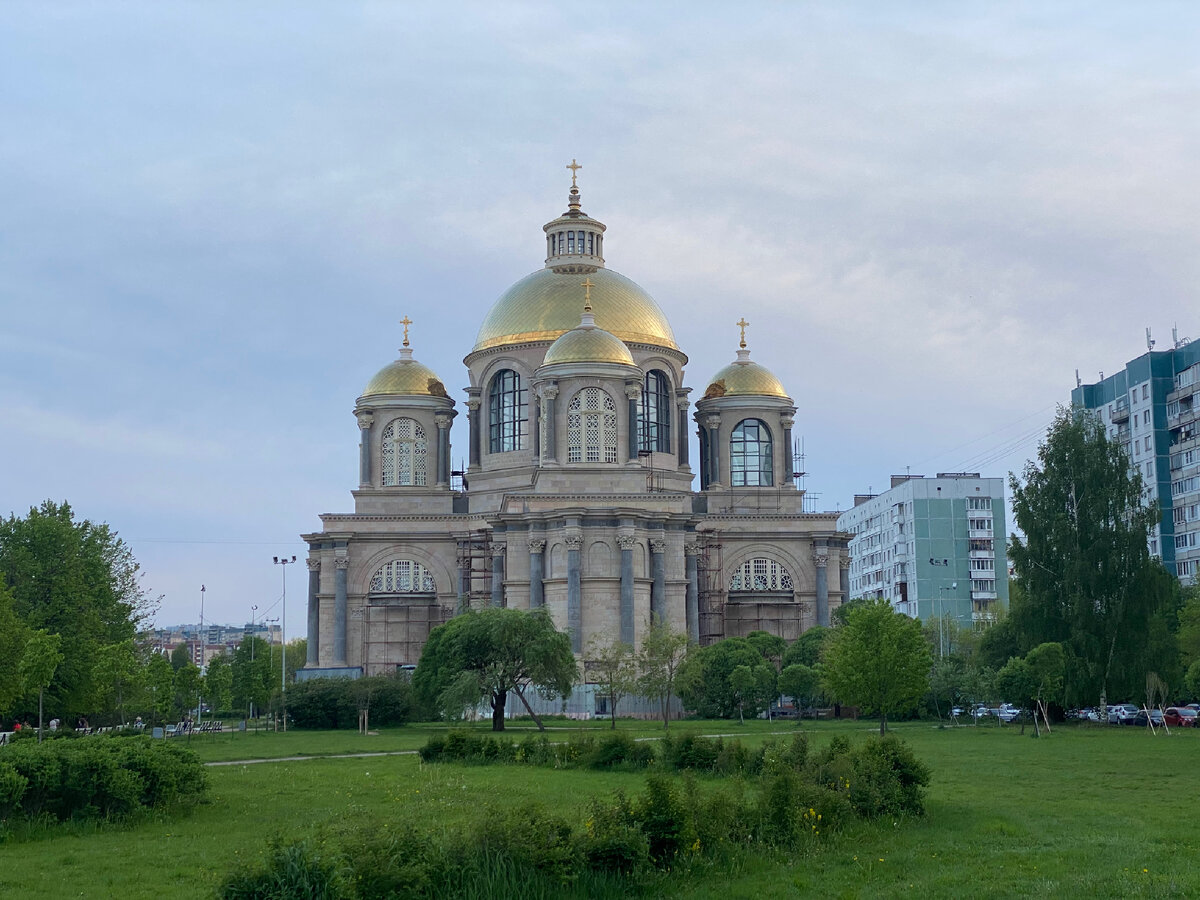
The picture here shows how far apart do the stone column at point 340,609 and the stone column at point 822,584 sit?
22.4 metres

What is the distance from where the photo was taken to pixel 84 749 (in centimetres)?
1825

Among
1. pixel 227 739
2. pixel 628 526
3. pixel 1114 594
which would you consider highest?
pixel 628 526

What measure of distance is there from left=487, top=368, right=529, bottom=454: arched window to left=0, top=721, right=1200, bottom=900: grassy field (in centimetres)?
4017

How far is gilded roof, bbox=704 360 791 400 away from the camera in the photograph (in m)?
72.4

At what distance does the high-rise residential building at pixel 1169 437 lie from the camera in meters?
72.9

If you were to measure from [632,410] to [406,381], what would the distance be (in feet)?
48.7

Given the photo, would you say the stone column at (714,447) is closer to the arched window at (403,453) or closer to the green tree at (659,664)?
the arched window at (403,453)

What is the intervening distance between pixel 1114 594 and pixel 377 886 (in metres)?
37.6

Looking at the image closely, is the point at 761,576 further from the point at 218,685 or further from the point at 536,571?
the point at 218,685

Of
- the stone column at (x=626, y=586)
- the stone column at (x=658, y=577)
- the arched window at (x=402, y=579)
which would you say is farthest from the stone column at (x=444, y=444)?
the stone column at (x=626, y=586)

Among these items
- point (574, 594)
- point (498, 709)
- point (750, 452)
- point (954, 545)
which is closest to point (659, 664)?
point (498, 709)

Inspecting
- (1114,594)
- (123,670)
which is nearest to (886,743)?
(123,670)

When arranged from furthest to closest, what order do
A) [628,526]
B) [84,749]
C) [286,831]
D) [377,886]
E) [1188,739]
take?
[628,526]
[1188,739]
[84,749]
[286,831]
[377,886]

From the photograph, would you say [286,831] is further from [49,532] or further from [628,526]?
[628,526]
